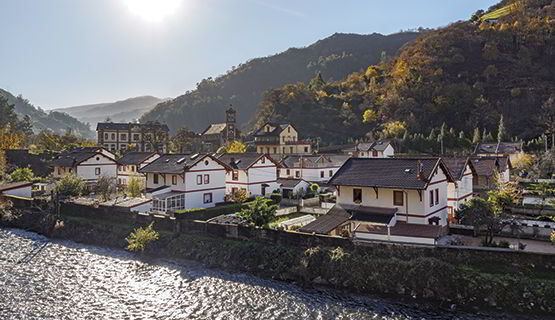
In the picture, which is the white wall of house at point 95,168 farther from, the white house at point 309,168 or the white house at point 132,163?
the white house at point 309,168

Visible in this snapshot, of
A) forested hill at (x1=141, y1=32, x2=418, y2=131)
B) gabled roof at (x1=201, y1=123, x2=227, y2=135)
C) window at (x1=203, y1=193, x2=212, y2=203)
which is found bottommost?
window at (x1=203, y1=193, x2=212, y2=203)

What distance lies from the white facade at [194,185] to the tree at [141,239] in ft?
21.2

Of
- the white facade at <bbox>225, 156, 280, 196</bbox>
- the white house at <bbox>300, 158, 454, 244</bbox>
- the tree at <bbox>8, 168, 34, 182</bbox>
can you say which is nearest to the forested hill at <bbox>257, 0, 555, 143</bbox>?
the white facade at <bbox>225, 156, 280, 196</bbox>

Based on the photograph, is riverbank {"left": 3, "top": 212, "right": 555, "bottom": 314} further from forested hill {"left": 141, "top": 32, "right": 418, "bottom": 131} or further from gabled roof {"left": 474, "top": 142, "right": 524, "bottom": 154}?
forested hill {"left": 141, "top": 32, "right": 418, "bottom": 131}

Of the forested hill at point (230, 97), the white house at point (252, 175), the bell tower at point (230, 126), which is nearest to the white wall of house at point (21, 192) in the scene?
the white house at point (252, 175)

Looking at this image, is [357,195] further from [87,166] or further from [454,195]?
[87,166]

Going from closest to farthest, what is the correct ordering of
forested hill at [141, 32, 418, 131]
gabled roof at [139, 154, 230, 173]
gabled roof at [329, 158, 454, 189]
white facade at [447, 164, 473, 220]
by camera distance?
gabled roof at [329, 158, 454, 189], white facade at [447, 164, 473, 220], gabled roof at [139, 154, 230, 173], forested hill at [141, 32, 418, 131]

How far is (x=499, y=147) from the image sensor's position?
7038cm

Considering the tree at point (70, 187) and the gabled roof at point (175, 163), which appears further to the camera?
the tree at point (70, 187)

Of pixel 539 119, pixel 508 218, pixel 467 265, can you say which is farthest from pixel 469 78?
pixel 467 265

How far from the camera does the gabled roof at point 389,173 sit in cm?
2703

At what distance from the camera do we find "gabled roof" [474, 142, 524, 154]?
6813 centimetres

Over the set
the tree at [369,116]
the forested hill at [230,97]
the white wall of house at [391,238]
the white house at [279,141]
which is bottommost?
the white wall of house at [391,238]

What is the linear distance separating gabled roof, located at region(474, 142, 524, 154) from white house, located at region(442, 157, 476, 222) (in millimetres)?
39218
